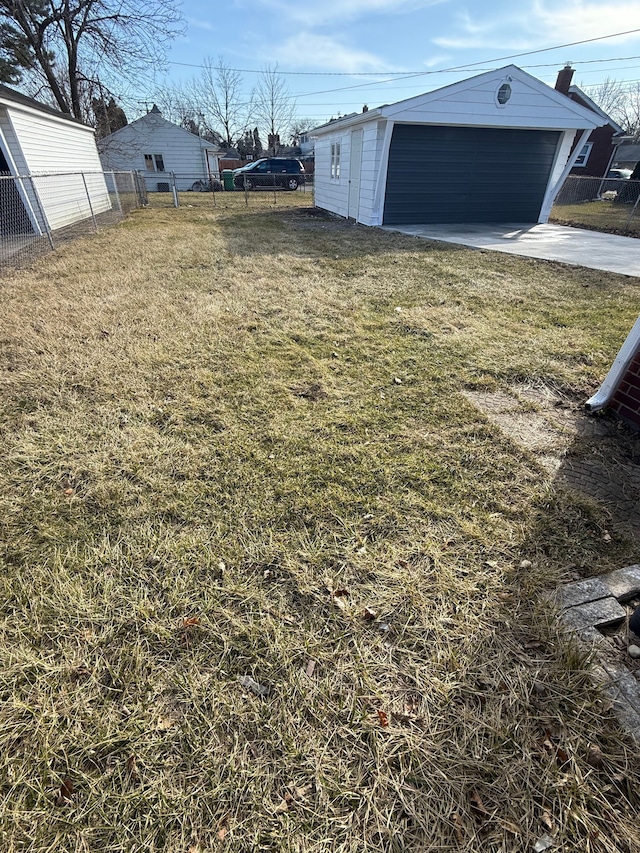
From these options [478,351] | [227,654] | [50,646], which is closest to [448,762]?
[227,654]

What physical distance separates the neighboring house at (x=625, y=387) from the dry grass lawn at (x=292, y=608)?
0.34 meters

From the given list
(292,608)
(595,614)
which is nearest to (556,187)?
(595,614)

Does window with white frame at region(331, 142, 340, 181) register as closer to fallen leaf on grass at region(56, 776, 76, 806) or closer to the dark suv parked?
the dark suv parked

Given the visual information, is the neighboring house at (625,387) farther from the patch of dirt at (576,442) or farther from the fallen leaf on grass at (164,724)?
the fallen leaf on grass at (164,724)

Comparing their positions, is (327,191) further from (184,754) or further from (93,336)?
(184,754)

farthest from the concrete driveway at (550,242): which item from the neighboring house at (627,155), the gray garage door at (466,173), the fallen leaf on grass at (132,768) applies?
the neighboring house at (627,155)

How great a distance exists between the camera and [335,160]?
13828 millimetres

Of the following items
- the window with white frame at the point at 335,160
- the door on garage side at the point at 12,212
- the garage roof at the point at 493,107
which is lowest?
the door on garage side at the point at 12,212

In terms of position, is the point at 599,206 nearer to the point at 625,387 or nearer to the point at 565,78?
the point at 565,78

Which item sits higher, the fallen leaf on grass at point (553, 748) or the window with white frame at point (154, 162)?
the fallen leaf on grass at point (553, 748)

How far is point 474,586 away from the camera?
183 cm

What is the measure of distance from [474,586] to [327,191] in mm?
16368

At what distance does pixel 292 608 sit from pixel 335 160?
15563 mm

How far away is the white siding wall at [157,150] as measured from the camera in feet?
77.7
